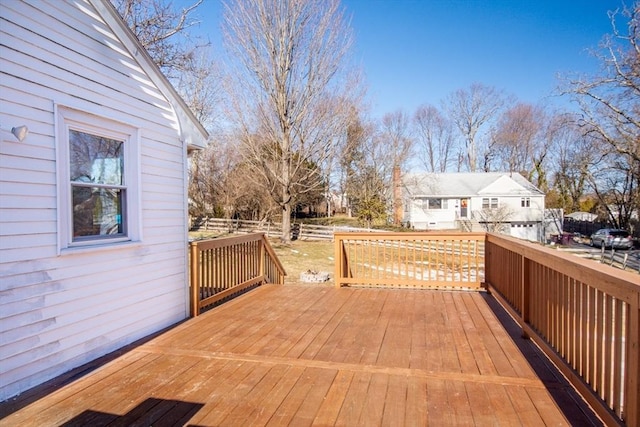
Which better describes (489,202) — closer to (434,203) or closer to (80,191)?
(434,203)

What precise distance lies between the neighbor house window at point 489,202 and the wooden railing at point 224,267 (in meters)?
25.6

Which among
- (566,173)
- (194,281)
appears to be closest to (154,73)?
(194,281)

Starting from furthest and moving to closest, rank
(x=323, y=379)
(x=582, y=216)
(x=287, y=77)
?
(x=582, y=216) < (x=287, y=77) < (x=323, y=379)

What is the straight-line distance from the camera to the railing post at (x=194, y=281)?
4.21 m

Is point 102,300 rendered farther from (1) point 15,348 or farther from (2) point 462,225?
(2) point 462,225

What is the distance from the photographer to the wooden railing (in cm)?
429

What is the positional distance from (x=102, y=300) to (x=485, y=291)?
488 centimetres

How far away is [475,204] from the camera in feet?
92.4

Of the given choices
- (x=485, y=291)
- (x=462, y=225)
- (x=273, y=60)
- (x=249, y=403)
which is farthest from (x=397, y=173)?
(x=249, y=403)

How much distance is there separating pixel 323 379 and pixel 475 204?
92.6 feet

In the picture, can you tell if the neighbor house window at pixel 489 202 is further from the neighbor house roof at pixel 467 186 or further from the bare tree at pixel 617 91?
the bare tree at pixel 617 91

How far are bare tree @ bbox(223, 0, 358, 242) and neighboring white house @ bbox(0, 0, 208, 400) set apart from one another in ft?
35.0

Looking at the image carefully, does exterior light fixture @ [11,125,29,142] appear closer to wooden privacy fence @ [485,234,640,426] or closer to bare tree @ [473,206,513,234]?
wooden privacy fence @ [485,234,640,426]

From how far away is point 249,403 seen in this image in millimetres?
2330
